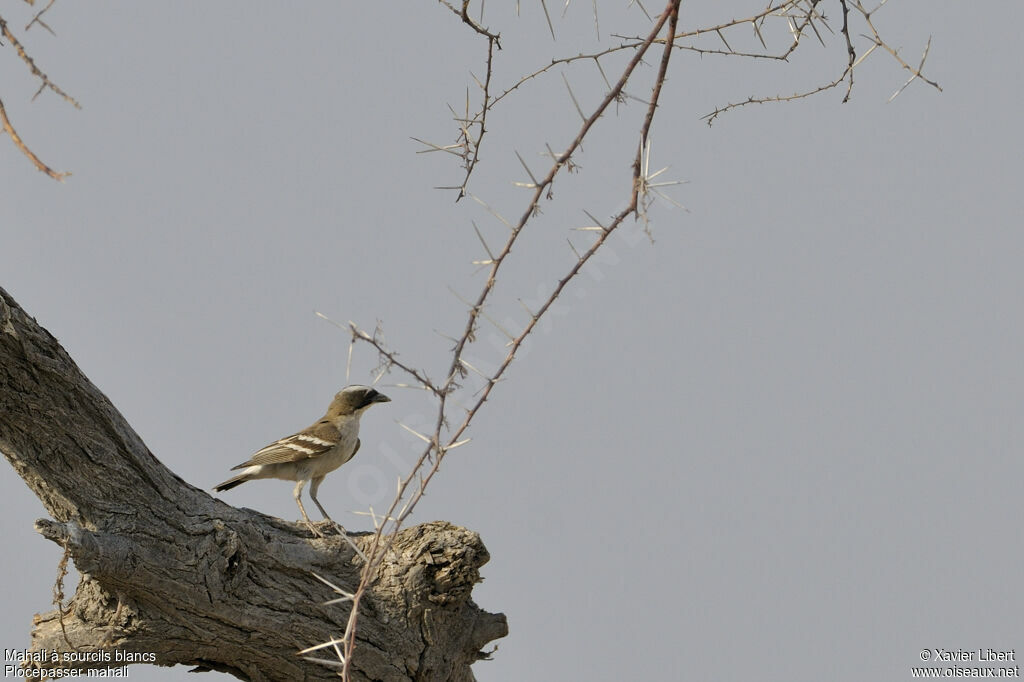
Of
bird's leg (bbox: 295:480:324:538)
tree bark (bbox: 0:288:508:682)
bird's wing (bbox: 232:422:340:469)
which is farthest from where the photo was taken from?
bird's wing (bbox: 232:422:340:469)

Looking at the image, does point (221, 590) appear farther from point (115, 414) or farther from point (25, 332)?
point (25, 332)

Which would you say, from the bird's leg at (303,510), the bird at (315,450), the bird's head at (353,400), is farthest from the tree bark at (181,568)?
the bird's head at (353,400)

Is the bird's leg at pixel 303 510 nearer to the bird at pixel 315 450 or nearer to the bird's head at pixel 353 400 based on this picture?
the bird at pixel 315 450

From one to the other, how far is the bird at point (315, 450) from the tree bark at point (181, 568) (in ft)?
3.35

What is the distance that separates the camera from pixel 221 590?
4.52 meters

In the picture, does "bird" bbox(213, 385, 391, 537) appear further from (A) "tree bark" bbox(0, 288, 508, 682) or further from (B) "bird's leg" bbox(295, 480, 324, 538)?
(A) "tree bark" bbox(0, 288, 508, 682)

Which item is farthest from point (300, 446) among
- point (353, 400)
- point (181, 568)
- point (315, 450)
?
point (181, 568)

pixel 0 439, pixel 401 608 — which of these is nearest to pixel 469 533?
pixel 401 608

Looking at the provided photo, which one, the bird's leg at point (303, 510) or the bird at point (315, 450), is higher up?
the bird at point (315, 450)

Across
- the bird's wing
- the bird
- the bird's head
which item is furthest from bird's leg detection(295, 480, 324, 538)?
the bird's head

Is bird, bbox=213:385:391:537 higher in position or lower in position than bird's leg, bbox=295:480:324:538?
higher

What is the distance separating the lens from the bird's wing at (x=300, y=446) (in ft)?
20.0

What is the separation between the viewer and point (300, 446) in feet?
20.3

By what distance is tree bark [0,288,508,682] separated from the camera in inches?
160
